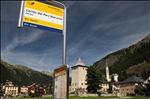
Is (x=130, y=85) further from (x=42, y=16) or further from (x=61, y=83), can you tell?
(x=61, y=83)

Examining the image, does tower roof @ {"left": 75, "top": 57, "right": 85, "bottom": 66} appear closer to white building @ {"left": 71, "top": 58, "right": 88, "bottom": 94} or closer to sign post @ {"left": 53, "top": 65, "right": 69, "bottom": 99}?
white building @ {"left": 71, "top": 58, "right": 88, "bottom": 94}

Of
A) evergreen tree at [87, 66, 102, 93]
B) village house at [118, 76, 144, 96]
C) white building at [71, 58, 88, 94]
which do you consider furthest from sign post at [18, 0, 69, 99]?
white building at [71, 58, 88, 94]

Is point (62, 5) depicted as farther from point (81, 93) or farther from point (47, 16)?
point (81, 93)

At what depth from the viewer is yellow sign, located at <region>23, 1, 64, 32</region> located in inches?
317

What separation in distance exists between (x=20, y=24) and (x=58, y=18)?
4.20ft

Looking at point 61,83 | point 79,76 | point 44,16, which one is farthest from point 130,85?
point 61,83

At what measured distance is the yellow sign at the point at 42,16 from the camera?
26.4 ft

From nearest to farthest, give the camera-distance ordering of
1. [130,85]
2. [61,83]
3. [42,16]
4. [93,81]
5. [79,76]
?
[61,83] < [42,16] < [93,81] < [130,85] < [79,76]

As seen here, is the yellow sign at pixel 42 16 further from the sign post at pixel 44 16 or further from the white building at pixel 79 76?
the white building at pixel 79 76

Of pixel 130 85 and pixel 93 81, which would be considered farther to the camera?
pixel 130 85

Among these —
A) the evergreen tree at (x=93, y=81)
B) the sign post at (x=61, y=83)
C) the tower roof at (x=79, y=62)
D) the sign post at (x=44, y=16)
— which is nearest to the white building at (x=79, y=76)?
the tower roof at (x=79, y=62)

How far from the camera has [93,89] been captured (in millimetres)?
91000

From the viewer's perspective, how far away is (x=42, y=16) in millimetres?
8156

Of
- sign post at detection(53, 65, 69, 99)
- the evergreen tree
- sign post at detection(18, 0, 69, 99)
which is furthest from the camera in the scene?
the evergreen tree
